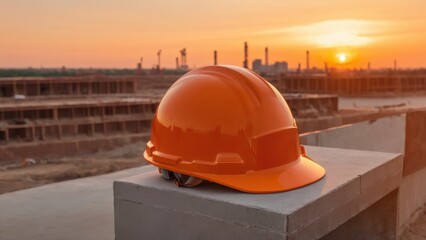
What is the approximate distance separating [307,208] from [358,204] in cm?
94

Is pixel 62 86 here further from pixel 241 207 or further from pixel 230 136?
pixel 241 207

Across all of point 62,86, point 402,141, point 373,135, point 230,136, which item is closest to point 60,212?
point 230,136

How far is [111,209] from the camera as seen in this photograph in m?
5.49

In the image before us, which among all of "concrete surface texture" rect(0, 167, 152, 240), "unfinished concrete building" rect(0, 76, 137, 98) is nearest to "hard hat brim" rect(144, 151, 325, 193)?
"concrete surface texture" rect(0, 167, 152, 240)

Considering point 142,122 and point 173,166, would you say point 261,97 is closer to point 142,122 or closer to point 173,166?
point 173,166

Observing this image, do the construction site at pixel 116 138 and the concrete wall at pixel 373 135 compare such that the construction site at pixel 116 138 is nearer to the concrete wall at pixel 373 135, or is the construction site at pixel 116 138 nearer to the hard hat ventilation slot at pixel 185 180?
the concrete wall at pixel 373 135

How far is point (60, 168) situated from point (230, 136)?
11.5m

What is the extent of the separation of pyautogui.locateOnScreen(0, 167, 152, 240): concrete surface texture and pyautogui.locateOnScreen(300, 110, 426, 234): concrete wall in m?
3.16

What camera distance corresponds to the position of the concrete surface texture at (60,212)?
4691 millimetres

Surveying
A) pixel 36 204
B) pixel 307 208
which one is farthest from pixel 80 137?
pixel 307 208

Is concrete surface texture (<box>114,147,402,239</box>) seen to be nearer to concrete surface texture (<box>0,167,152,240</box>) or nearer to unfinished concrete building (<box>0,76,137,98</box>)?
concrete surface texture (<box>0,167,152,240</box>)

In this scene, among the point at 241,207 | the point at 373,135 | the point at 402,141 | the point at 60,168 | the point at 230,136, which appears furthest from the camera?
the point at 60,168

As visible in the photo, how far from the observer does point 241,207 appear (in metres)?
2.90

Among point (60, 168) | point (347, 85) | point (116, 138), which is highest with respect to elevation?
point (347, 85)
